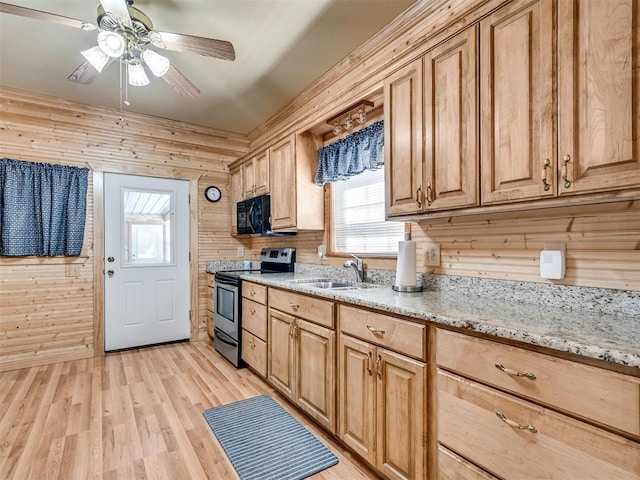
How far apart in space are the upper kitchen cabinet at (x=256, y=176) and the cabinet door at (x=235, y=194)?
0.45 ft

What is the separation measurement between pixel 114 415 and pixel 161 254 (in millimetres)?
2014

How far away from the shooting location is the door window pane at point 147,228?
378 cm

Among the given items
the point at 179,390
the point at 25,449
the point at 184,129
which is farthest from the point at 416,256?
the point at 184,129

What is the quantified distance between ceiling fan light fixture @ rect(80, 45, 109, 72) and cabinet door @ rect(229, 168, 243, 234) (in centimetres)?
208

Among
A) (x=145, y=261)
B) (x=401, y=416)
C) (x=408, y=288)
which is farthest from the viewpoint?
(x=145, y=261)

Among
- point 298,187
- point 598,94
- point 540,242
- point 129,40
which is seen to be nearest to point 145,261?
point 298,187

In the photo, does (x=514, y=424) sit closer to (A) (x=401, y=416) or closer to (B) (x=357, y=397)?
(A) (x=401, y=416)

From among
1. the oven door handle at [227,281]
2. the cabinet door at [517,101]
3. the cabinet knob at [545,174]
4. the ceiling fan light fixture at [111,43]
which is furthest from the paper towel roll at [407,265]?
the ceiling fan light fixture at [111,43]

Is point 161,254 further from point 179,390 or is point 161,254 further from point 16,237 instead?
point 179,390

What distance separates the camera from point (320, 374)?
81.4 inches

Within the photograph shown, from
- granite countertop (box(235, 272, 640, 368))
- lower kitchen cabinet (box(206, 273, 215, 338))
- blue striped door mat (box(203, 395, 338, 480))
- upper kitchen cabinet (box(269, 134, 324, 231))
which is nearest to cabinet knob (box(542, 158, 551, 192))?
granite countertop (box(235, 272, 640, 368))

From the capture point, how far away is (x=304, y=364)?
2225mm

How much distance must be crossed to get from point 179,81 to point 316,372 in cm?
223

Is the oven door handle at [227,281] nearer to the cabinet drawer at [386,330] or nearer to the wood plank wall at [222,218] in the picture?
the wood plank wall at [222,218]
